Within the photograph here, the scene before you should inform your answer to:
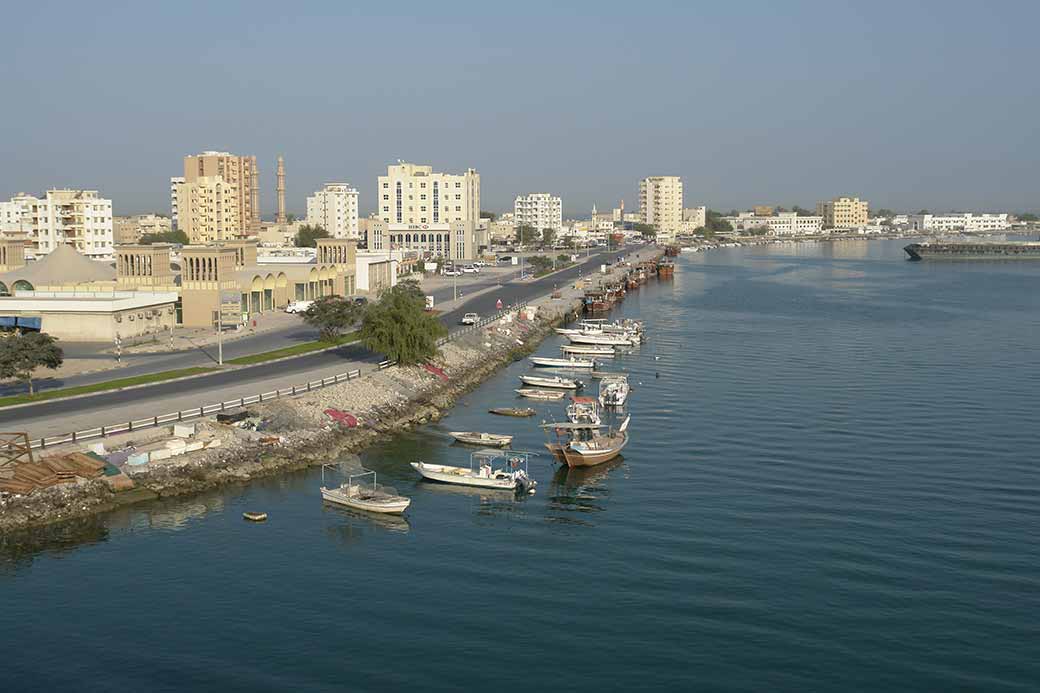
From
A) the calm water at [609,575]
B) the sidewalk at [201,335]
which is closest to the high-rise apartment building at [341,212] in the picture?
the sidewalk at [201,335]

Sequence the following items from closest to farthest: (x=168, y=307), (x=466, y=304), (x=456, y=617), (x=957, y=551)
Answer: (x=456, y=617)
(x=957, y=551)
(x=168, y=307)
(x=466, y=304)

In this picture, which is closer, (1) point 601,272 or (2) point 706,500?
(2) point 706,500

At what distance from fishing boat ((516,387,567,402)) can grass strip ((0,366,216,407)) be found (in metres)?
14.3

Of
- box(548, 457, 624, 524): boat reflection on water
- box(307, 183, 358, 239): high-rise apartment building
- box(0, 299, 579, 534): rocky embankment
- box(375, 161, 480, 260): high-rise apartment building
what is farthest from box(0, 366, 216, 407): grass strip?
box(307, 183, 358, 239): high-rise apartment building

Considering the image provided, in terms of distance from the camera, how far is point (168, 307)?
58.9 meters

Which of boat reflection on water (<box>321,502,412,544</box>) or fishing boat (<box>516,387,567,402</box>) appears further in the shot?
fishing boat (<box>516,387,567,402</box>)

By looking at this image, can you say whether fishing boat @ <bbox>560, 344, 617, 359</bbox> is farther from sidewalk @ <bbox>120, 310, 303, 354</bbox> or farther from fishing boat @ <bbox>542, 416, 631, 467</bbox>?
fishing boat @ <bbox>542, 416, 631, 467</bbox>

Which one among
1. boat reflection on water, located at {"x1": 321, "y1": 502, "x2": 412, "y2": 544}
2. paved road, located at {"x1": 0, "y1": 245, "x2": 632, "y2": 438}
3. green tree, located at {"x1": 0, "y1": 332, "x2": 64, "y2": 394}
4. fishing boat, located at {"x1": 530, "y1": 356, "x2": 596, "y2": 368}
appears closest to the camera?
boat reflection on water, located at {"x1": 321, "y1": 502, "x2": 412, "y2": 544}

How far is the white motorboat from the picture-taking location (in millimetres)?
66812

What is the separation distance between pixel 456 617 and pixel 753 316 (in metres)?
66.7

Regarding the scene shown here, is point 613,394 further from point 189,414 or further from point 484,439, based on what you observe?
point 189,414

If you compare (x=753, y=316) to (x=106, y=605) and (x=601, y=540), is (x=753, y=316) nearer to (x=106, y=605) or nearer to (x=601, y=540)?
(x=601, y=540)

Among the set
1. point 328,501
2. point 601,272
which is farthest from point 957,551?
point 601,272

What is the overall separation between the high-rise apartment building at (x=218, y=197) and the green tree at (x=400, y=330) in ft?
314
